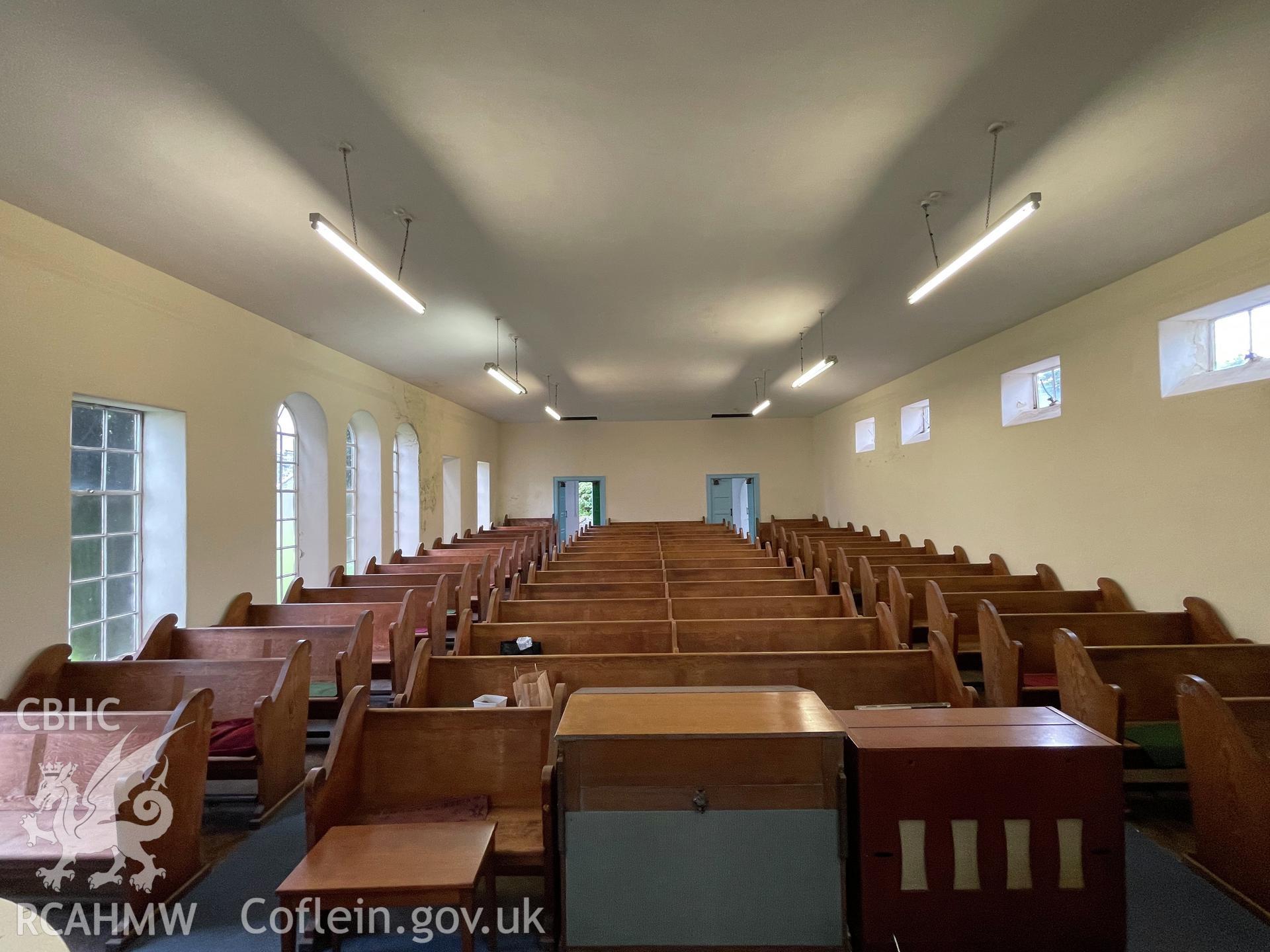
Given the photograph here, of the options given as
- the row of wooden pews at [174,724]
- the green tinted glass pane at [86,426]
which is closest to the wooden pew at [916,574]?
the row of wooden pews at [174,724]

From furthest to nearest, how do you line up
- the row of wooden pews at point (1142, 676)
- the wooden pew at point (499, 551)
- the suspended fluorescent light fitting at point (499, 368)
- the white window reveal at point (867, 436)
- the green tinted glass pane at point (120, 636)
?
the white window reveal at point (867, 436), the wooden pew at point (499, 551), the suspended fluorescent light fitting at point (499, 368), the green tinted glass pane at point (120, 636), the row of wooden pews at point (1142, 676)

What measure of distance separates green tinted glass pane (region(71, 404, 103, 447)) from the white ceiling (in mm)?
994

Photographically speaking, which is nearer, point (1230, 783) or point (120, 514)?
point (1230, 783)

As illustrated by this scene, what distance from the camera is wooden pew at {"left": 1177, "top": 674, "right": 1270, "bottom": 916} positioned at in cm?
222

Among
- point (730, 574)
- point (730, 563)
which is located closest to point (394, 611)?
point (730, 574)

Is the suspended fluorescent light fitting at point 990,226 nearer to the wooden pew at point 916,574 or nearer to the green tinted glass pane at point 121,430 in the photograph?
the wooden pew at point 916,574

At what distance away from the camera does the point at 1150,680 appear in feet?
10.9

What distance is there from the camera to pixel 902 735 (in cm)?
156

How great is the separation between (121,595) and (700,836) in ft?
14.5

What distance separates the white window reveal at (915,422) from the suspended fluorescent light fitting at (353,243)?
691 centimetres

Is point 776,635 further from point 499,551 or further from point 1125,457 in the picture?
point 499,551

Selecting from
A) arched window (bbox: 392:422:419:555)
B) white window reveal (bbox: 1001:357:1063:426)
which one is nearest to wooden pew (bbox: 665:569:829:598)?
white window reveal (bbox: 1001:357:1063:426)

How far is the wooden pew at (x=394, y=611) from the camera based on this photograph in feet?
14.0

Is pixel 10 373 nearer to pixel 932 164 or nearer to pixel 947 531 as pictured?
pixel 932 164
